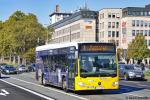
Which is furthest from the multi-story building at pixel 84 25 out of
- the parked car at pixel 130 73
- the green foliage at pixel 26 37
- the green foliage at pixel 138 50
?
the parked car at pixel 130 73

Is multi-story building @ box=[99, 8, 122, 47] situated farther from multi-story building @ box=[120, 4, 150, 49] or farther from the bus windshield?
the bus windshield

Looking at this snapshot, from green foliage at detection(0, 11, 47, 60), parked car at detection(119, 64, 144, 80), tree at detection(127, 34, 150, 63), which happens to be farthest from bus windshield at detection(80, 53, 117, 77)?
tree at detection(127, 34, 150, 63)

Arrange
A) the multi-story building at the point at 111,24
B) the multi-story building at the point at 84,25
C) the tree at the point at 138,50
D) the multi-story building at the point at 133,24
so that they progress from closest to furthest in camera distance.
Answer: the tree at the point at 138,50 < the multi-story building at the point at 133,24 < the multi-story building at the point at 111,24 < the multi-story building at the point at 84,25

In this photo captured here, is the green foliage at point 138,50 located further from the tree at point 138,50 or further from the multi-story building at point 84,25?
the multi-story building at point 84,25

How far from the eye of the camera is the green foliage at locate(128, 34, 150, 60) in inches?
4195

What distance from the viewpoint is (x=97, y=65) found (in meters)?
22.5

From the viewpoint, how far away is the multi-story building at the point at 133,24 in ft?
420

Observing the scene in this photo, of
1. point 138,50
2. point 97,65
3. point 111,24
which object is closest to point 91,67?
point 97,65

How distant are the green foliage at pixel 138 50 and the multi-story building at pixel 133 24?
1900 cm

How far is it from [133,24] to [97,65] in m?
108

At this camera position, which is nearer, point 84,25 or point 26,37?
point 26,37

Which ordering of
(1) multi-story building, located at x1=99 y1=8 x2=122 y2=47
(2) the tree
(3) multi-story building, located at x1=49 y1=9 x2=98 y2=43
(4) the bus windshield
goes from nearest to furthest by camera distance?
(4) the bus windshield
(2) the tree
(1) multi-story building, located at x1=99 y1=8 x2=122 y2=47
(3) multi-story building, located at x1=49 y1=9 x2=98 y2=43

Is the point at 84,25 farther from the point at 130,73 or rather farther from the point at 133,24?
the point at 130,73

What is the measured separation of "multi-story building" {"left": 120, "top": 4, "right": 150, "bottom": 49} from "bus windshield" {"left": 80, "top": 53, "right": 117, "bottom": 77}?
105 m
